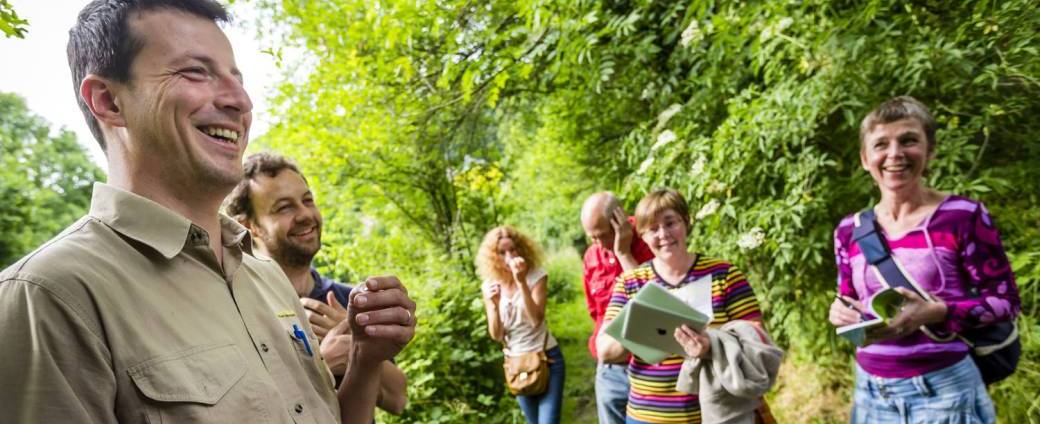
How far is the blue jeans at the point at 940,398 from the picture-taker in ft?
6.01

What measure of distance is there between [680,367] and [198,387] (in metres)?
1.96

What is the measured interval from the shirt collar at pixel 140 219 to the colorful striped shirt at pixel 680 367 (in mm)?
1837

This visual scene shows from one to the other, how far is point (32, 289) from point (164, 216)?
0.24m

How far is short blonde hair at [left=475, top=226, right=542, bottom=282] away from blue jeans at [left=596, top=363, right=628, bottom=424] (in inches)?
47.7

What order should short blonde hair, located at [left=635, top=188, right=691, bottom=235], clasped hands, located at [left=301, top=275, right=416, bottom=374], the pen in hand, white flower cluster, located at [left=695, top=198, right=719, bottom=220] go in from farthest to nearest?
white flower cluster, located at [left=695, top=198, right=719, bottom=220], short blonde hair, located at [left=635, top=188, right=691, bottom=235], the pen in hand, clasped hands, located at [left=301, top=275, right=416, bottom=374]

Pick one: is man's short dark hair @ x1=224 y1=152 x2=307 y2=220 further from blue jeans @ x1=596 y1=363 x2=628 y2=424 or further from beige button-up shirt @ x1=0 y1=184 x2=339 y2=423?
blue jeans @ x1=596 y1=363 x2=628 y2=424

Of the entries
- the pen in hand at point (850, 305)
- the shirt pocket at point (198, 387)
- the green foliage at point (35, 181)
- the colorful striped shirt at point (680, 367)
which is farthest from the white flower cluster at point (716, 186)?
the green foliage at point (35, 181)

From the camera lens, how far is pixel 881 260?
203cm

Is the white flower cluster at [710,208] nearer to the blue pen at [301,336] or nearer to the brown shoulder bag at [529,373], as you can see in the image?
the brown shoulder bag at [529,373]

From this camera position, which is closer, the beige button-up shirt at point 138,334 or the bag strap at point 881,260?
the beige button-up shirt at point 138,334

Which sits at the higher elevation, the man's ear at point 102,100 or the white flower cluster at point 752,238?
the man's ear at point 102,100

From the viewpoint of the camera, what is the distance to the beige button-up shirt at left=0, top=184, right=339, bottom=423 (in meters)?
0.72

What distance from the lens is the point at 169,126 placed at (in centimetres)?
100

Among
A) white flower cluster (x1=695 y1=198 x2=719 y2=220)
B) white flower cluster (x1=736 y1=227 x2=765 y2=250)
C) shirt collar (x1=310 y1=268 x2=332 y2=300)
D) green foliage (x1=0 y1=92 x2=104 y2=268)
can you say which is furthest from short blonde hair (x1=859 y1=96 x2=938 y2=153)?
green foliage (x1=0 y1=92 x2=104 y2=268)
